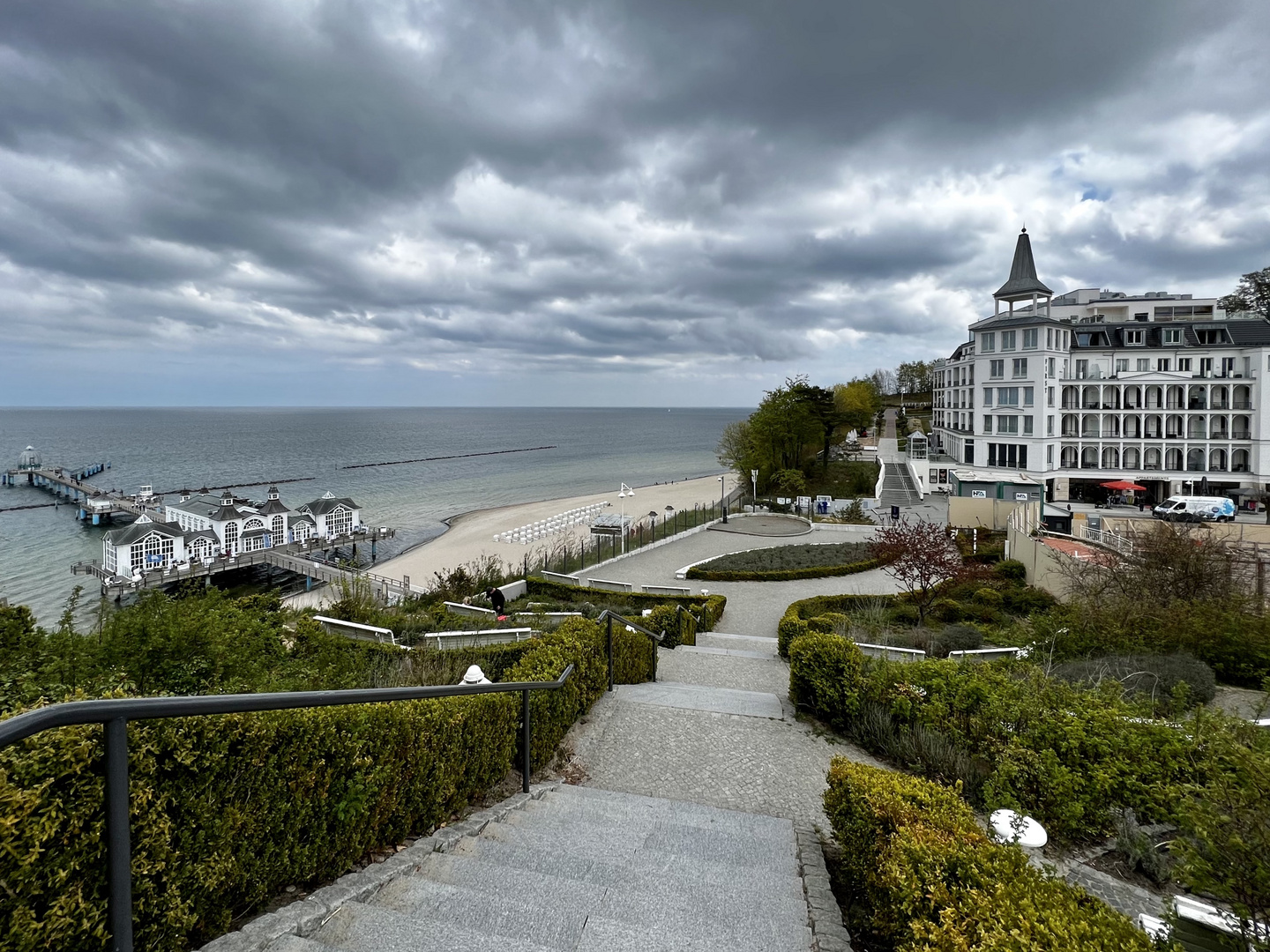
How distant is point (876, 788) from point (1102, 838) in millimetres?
2560

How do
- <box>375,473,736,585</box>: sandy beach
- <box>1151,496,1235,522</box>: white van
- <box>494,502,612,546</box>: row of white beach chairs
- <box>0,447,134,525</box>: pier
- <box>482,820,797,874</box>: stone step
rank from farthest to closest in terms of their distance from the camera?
<box>0,447,134,525</box>: pier → <box>494,502,612,546</box>: row of white beach chairs → <box>375,473,736,585</box>: sandy beach → <box>1151,496,1235,522</box>: white van → <box>482,820,797,874</box>: stone step

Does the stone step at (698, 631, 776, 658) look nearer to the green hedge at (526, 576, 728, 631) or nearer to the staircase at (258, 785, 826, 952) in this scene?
the green hedge at (526, 576, 728, 631)

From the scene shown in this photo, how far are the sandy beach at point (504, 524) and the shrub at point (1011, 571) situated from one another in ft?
76.7

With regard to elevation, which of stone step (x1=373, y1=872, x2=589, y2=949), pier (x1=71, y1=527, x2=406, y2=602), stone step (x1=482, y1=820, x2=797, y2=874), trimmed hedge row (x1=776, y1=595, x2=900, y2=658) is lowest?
pier (x1=71, y1=527, x2=406, y2=602)

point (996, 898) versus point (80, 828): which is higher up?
point (80, 828)

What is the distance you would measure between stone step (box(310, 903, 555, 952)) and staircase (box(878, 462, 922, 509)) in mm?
41402

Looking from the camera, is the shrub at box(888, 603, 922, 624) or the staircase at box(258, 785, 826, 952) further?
the shrub at box(888, 603, 922, 624)

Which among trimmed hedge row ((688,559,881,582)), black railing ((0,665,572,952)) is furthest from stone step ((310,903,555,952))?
trimmed hedge row ((688,559,881,582))

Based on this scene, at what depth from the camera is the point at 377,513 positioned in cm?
5634

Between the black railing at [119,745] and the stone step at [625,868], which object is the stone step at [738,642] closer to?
the stone step at [625,868]

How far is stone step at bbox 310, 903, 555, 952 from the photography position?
2.89 metres

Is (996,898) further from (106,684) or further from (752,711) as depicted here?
(752,711)

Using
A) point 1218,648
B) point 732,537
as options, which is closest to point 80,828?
point 1218,648

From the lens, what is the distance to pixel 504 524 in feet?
161
